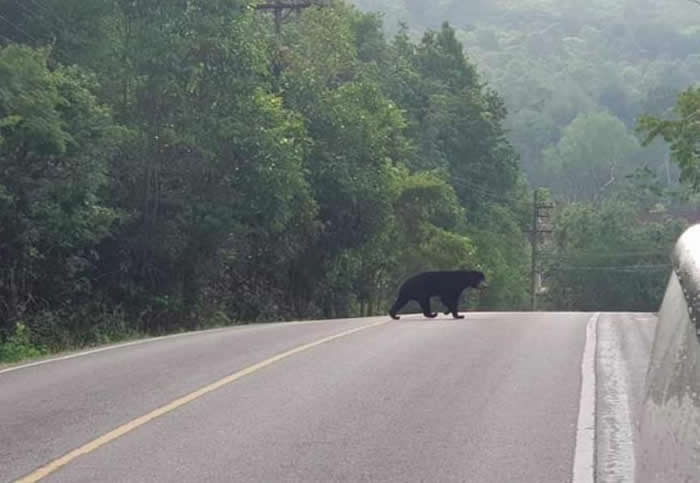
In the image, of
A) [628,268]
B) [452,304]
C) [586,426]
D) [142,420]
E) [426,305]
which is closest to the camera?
[586,426]

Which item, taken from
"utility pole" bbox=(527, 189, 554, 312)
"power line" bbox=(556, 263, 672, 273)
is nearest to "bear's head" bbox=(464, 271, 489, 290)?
"utility pole" bbox=(527, 189, 554, 312)

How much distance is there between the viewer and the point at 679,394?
4348 mm

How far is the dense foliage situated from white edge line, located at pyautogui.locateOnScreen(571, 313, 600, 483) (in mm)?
11245

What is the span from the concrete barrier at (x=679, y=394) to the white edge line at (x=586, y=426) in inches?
93.5

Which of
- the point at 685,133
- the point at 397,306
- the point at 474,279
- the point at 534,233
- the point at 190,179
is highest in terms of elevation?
the point at 534,233

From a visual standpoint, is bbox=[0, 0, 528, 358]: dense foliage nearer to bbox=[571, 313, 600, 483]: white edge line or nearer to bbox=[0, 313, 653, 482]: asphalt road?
bbox=[0, 313, 653, 482]: asphalt road

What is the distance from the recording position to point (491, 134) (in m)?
75.0

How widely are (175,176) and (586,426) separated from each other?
76.7 feet

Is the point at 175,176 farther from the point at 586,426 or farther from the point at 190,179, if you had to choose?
the point at 586,426

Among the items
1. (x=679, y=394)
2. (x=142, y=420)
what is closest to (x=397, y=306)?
(x=142, y=420)

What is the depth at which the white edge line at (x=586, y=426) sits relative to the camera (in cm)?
827

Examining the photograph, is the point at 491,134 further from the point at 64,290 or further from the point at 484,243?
the point at 64,290

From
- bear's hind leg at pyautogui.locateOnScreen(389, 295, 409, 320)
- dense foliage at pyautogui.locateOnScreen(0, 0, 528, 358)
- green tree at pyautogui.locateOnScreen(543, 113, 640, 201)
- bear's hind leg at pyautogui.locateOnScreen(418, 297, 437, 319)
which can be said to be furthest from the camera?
green tree at pyautogui.locateOnScreen(543, 113, 640, 201)

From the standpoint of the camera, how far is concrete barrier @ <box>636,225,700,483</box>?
12.9ft
